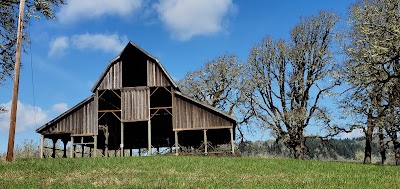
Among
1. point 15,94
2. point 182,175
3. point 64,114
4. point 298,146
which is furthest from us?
point 298,146

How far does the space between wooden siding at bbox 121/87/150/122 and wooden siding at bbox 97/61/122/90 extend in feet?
2.90

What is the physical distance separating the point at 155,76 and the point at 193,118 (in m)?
5.01

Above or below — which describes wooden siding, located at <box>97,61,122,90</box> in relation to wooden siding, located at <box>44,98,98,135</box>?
above

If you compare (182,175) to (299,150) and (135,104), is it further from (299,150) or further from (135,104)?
(299,150)

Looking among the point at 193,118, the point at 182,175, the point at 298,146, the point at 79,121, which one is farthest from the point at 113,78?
the point at 298,146

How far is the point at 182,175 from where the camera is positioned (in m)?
18.3

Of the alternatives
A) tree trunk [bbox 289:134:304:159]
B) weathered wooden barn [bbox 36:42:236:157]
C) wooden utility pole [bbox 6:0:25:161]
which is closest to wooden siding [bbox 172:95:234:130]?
weathered wooden barn [bbox 36:42:236:157]

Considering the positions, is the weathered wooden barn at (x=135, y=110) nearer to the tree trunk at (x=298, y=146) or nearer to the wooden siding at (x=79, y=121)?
the wooden siding at (x=79, y=121)

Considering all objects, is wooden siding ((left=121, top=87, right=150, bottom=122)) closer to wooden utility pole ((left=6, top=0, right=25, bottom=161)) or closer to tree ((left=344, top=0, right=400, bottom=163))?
wooden utility pole ((left=6, top=0, right=25, bottom=161))

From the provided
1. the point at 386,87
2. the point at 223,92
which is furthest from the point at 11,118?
the point at 223,92

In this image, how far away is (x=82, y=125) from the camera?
117 feet

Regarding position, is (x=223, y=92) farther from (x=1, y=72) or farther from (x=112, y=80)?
(x=1, y=72)

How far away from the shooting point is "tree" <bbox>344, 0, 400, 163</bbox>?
25891mm

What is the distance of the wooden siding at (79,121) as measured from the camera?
117 ft
